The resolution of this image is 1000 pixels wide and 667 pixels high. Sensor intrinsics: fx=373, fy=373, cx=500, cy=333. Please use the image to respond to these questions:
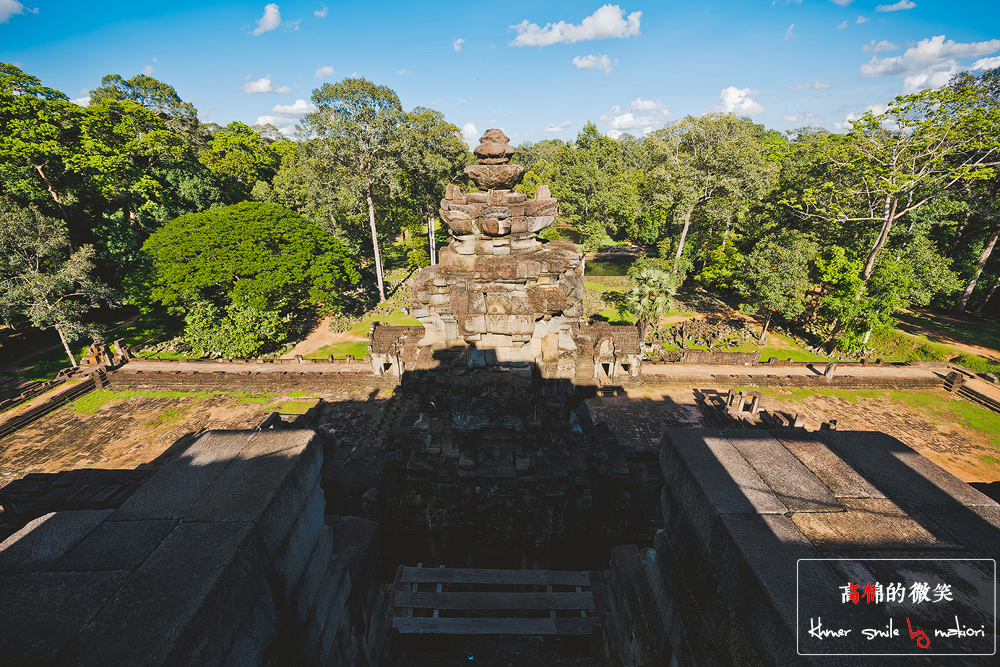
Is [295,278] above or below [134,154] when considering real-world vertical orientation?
below

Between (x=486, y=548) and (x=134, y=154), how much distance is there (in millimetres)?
41573

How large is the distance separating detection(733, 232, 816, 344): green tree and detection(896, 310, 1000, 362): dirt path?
31.9 feet

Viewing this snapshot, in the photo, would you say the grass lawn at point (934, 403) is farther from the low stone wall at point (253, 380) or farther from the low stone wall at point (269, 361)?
the low stone wall at point (269, 361)

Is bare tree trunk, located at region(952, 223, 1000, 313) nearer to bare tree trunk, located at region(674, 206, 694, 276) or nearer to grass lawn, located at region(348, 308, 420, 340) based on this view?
bare tree trunk, located at region(674, 206, 694, 276)

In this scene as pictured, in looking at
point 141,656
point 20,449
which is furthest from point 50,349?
point 141,656

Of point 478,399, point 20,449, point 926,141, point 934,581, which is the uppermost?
point 926,141

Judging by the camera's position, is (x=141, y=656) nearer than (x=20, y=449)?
Yes

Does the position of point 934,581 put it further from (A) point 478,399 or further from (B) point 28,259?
(B) point 28,259

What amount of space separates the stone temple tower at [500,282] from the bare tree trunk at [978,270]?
117 ft

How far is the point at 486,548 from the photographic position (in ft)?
26.6

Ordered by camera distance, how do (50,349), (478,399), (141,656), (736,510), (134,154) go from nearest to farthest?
(141,656)
(736,510)
(478,399)
(50,349)
(134,154)

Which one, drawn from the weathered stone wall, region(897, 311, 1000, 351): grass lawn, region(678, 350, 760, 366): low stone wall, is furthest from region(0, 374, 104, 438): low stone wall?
region(897, 311, 1000, 351): grass lawn

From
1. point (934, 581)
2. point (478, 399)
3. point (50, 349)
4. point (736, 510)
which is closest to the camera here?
point (934, 581)

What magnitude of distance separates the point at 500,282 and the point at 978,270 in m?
38.0
